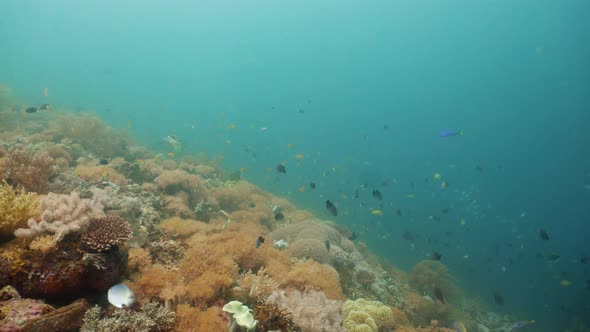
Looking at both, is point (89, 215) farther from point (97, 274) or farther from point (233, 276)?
point (233, 276)

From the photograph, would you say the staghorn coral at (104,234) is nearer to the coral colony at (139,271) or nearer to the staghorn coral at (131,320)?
the coral colony at (139,271)

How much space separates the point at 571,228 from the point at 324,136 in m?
92.9

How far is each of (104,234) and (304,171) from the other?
68313 mm

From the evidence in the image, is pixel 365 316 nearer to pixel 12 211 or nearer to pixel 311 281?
pixel 311 281

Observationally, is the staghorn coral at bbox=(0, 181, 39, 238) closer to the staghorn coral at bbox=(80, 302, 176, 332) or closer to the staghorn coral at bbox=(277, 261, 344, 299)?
the staghorn coral at bbox=(80, 302, 176, 332)

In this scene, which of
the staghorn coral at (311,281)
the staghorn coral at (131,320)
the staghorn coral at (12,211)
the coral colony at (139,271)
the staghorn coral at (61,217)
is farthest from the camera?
the staghorn coral at (311,281)

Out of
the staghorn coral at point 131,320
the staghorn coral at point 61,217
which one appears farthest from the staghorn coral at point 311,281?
the staghorn coral at point 61,217

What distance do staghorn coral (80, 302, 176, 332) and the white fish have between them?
0.08 meters

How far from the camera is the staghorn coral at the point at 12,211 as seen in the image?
12.2 ft

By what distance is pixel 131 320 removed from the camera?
3221mm

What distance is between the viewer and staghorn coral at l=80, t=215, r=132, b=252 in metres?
3.59

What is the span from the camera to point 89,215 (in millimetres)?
4082

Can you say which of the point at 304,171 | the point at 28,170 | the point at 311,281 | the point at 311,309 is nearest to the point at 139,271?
the point at 311,309

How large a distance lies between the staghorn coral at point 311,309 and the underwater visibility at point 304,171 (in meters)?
0.04
